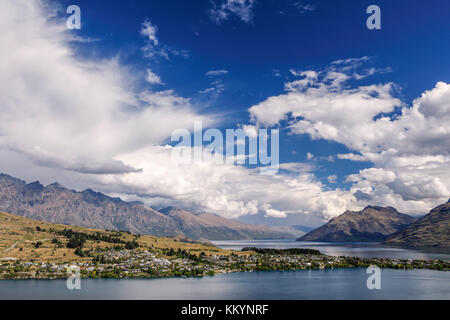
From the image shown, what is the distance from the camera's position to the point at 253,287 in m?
134

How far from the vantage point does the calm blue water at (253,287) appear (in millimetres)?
116812

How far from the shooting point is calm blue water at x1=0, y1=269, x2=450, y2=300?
11681 cm

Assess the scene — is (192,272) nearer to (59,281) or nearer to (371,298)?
(59,281)

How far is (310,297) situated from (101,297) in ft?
254

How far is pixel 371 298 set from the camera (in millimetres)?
112188
